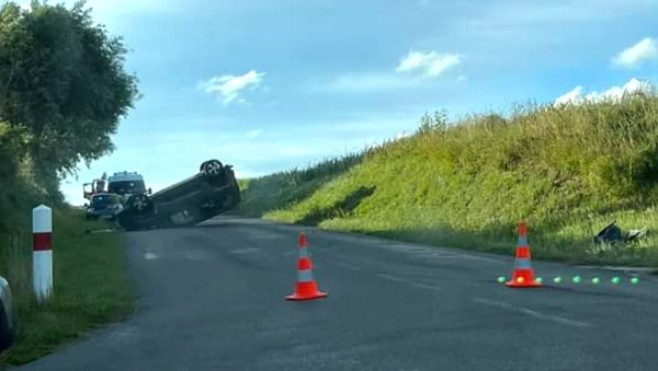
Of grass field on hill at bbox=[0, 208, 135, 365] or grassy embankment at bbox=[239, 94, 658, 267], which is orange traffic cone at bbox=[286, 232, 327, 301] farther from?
grassy embankment at bbox=[239, 94, 658, 267]

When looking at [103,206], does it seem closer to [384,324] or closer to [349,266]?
[349,266]

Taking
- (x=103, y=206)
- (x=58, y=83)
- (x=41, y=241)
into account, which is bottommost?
(x=41, y=241)

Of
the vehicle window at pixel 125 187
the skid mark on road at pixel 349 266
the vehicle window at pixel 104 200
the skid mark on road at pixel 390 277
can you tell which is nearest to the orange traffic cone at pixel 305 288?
the skid mark on road at pixel 390 277

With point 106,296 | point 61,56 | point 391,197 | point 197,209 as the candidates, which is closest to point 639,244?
point 106,296

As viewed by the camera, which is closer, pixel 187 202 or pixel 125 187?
pixel 187 202

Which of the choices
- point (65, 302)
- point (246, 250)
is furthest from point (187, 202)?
point (65, 302)

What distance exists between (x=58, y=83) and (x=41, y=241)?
32.7 metres

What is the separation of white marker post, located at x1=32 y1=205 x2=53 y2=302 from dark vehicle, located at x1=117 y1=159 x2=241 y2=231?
26.5 meters

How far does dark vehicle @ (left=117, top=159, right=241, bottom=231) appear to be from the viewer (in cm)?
3822

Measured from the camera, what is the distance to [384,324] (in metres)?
9.96

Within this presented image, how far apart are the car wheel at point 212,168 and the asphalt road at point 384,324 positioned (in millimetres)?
21579

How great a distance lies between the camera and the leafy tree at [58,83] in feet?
140

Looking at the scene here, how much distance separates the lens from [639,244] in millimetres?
17969

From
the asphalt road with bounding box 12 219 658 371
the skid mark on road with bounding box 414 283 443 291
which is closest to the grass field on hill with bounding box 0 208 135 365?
the asphalt road with bounding box 12 219 658 371
